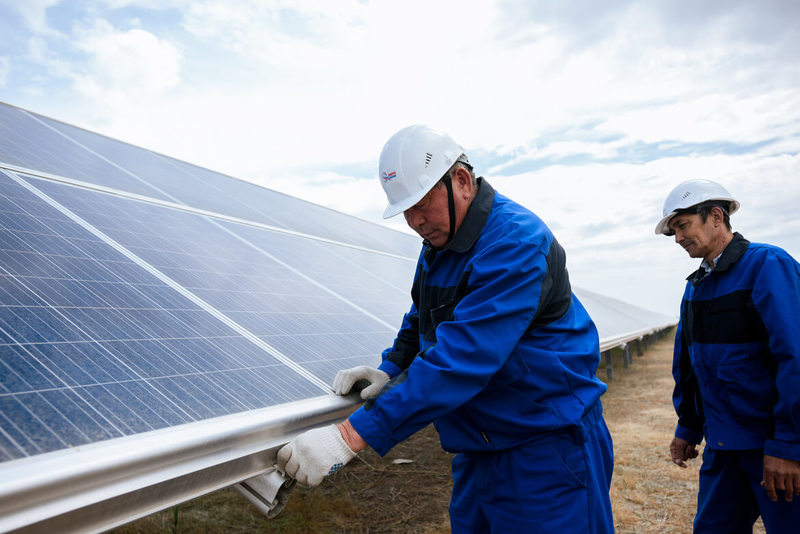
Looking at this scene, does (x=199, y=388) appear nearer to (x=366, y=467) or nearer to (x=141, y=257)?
(x=141, y=257)

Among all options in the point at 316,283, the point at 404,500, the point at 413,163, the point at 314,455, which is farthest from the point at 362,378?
the point at 404,500

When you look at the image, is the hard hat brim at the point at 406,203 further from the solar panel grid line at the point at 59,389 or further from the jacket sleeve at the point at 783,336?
the jacket sleeve at the point at 783,336

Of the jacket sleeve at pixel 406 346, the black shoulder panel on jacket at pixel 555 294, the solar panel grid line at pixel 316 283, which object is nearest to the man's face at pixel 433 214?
the jacket sleeve at pixel 406 346

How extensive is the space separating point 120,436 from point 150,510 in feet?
0.85

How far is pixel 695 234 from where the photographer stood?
3.70 meters

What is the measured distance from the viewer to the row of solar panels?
5.40 ft

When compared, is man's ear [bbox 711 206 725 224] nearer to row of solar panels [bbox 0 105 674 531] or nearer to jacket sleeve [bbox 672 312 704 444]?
jacket sleeve [bbox 672 312 704 444]

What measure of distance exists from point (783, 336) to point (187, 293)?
10.7 ft

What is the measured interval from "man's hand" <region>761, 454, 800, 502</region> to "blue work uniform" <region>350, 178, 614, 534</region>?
3.14 feet

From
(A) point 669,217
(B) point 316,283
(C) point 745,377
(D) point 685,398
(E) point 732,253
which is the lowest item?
(D) point 685,398

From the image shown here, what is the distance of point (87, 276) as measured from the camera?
275 cm

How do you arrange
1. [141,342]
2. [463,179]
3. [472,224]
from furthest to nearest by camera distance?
[463,179]
[472,224]
[141,342]

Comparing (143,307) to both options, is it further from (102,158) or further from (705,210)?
(102,158)

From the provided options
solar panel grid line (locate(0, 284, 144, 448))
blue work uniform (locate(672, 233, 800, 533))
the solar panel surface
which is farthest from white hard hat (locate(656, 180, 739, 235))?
solar panel grid line (locate(0, 284, 144, 448))
